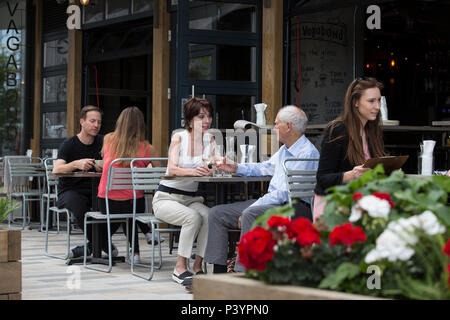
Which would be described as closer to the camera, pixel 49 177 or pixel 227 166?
pixel 227 166

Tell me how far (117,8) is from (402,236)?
8890 mm

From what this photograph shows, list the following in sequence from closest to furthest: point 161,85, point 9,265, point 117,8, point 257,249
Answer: point 257,249 → point 9,265 → point 161,85 → point 117,8

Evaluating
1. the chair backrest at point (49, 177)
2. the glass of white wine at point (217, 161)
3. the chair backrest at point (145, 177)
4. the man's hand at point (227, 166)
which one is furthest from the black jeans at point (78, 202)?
the man's hand at point (227, 166)

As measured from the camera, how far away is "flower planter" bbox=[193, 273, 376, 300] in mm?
1914

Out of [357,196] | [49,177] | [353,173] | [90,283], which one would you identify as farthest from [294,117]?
[49,177]

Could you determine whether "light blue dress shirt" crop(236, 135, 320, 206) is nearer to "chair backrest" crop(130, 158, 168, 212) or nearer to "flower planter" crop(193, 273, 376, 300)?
"chair backrest" crop(130, 158, 168, 212)

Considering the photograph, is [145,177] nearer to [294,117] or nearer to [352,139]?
[294,117]

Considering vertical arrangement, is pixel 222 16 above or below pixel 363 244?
above

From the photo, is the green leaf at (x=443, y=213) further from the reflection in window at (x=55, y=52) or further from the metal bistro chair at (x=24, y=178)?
the reflection in window at (x=55, y=52)

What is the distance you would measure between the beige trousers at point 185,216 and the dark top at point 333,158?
1320mm

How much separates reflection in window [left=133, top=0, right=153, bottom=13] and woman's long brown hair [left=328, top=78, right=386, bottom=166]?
5.78 metres

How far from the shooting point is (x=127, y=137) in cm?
600
